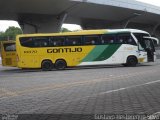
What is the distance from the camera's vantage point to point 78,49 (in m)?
32.1

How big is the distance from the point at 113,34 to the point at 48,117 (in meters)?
24.1

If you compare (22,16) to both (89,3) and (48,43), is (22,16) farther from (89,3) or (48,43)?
(48,43)

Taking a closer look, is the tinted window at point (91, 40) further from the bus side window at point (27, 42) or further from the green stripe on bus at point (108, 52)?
the bus side window at point (27, 42)

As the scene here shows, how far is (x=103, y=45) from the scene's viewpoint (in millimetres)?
32375

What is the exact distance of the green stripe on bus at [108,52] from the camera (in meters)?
32.4

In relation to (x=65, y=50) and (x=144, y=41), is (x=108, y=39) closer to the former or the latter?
(x=144, y=41)

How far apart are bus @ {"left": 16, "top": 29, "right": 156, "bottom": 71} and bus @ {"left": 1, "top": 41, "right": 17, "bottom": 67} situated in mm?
1415

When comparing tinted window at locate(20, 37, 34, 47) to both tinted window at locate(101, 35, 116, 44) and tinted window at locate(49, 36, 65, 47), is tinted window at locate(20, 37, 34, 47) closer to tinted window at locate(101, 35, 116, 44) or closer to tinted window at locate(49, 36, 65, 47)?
tinted window at locate(49, 36, 65, 47)

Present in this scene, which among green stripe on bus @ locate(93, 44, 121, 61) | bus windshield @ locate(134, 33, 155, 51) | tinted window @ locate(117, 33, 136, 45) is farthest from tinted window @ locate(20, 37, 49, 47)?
bus windshield @ locate(134, 33, 155, 51)

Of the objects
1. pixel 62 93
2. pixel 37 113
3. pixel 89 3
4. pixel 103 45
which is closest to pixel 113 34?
pixel 103 45

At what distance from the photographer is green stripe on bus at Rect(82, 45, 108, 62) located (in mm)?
32250

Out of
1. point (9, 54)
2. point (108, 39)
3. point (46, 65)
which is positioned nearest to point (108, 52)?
point (108, 39)

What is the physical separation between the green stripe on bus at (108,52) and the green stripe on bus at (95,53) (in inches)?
7.2

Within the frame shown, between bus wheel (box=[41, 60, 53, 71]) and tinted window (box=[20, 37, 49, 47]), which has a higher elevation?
tinted window (box=[20, 37, 49, 47])
